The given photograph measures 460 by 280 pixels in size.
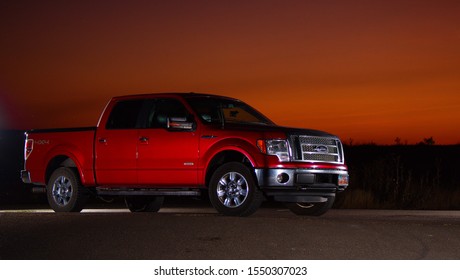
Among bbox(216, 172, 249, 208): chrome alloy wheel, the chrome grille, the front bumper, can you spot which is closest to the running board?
bbox(216, 172, 249, 208): chrome alloy wheel

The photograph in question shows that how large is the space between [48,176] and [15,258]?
7.08m

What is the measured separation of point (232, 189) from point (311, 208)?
2384 millimetres

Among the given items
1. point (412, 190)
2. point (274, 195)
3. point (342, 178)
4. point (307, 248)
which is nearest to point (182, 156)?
point (274, 195)

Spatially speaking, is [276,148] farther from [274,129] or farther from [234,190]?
[234,190]

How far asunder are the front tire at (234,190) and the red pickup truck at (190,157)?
2 cm

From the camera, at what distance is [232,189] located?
46.2 ft

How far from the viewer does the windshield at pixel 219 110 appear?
1502cm

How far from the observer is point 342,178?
15.1 m

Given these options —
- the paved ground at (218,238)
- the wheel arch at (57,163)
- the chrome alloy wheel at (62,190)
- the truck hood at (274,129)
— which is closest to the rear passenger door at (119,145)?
the chrome alloy wheel at (62,190)

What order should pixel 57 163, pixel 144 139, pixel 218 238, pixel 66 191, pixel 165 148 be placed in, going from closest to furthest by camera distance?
pixel 218 238, pixel 165 148, pixel 144 139, pixel 66 191, pixel 57 163

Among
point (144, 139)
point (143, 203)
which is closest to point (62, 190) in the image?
point (143, 203)

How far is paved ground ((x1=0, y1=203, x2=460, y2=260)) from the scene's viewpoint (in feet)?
33.7

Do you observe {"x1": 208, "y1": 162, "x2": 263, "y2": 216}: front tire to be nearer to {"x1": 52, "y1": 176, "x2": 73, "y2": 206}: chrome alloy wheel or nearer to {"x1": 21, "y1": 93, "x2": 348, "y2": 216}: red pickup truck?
{"x1": 21, "y1": 93, "x2": 348, "y2": 216}: red pickup truck
